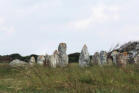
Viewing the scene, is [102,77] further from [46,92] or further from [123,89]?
[46,92]

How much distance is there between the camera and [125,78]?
24.6ft

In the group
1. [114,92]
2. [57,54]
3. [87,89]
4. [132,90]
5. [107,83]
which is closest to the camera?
[87,89]

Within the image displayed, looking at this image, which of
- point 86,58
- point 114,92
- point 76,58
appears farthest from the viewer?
point 76,58

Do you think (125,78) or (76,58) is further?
(76,58)

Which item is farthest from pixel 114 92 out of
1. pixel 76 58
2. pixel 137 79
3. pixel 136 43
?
pixel 76 58

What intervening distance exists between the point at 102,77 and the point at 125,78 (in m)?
0.95

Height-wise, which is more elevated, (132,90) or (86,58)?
(86,58)

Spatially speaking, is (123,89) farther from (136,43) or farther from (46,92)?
(136,43)

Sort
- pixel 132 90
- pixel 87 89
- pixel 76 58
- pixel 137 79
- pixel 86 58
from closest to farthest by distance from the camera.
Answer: pixel 87 89 → pixel 132 90 → pixel 137 79 → pixel 86 58 → pixel 76 58

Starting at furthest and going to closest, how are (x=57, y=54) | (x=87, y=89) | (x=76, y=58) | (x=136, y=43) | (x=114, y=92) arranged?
(x=76, y=58)
(x=136, y=43)
(x=57, y=54)
(x=114, y=92)
(x=87, y=89)

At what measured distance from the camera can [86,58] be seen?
19.8m

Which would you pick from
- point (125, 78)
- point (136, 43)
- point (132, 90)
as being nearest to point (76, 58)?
point (136, 43)

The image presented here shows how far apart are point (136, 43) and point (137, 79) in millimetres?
17454

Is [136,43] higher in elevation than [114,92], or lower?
higher
